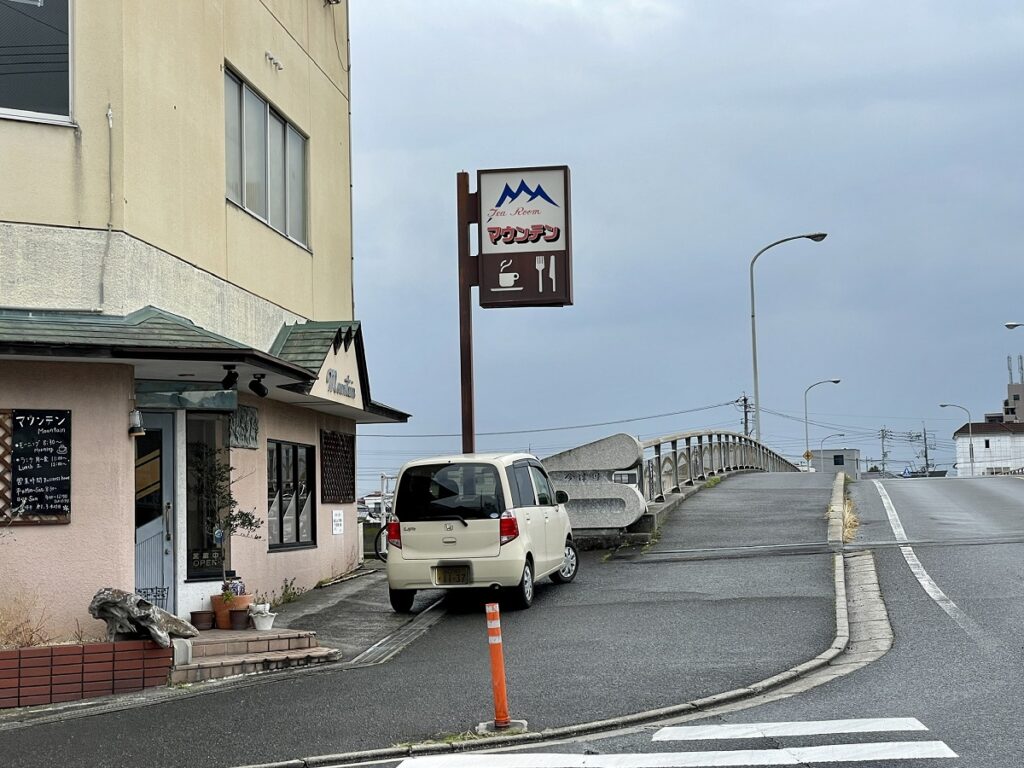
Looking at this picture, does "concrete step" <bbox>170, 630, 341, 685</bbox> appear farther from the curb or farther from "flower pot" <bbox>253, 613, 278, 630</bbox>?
the curb

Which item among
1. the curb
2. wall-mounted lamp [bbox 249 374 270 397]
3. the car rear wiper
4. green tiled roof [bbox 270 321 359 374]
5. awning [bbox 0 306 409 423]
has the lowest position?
the curb

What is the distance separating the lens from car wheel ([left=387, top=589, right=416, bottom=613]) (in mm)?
15055

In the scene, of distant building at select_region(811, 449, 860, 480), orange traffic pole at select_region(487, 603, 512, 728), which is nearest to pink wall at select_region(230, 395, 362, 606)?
orange traffic pole at select_region(487, 603, 512, 728)

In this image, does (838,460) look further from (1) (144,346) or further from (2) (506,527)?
(1) (144,346)

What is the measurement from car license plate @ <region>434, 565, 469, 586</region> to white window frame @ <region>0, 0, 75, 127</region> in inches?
253

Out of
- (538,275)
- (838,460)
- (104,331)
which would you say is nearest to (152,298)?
(104,331)

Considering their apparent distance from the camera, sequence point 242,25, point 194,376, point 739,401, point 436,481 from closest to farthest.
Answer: point 194,376, point 436,481, point 242,25, point 739,401

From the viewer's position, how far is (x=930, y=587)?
14516 mm

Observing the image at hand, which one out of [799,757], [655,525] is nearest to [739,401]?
[655,525]

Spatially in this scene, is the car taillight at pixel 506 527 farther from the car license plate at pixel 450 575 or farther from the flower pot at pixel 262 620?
the flower pot at pixel 262 620

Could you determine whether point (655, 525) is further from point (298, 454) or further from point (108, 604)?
point (108, 604)

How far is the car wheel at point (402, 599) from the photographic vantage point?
15.1 m

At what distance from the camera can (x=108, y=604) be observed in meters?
10.9

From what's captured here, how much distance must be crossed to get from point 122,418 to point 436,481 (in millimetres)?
4077
